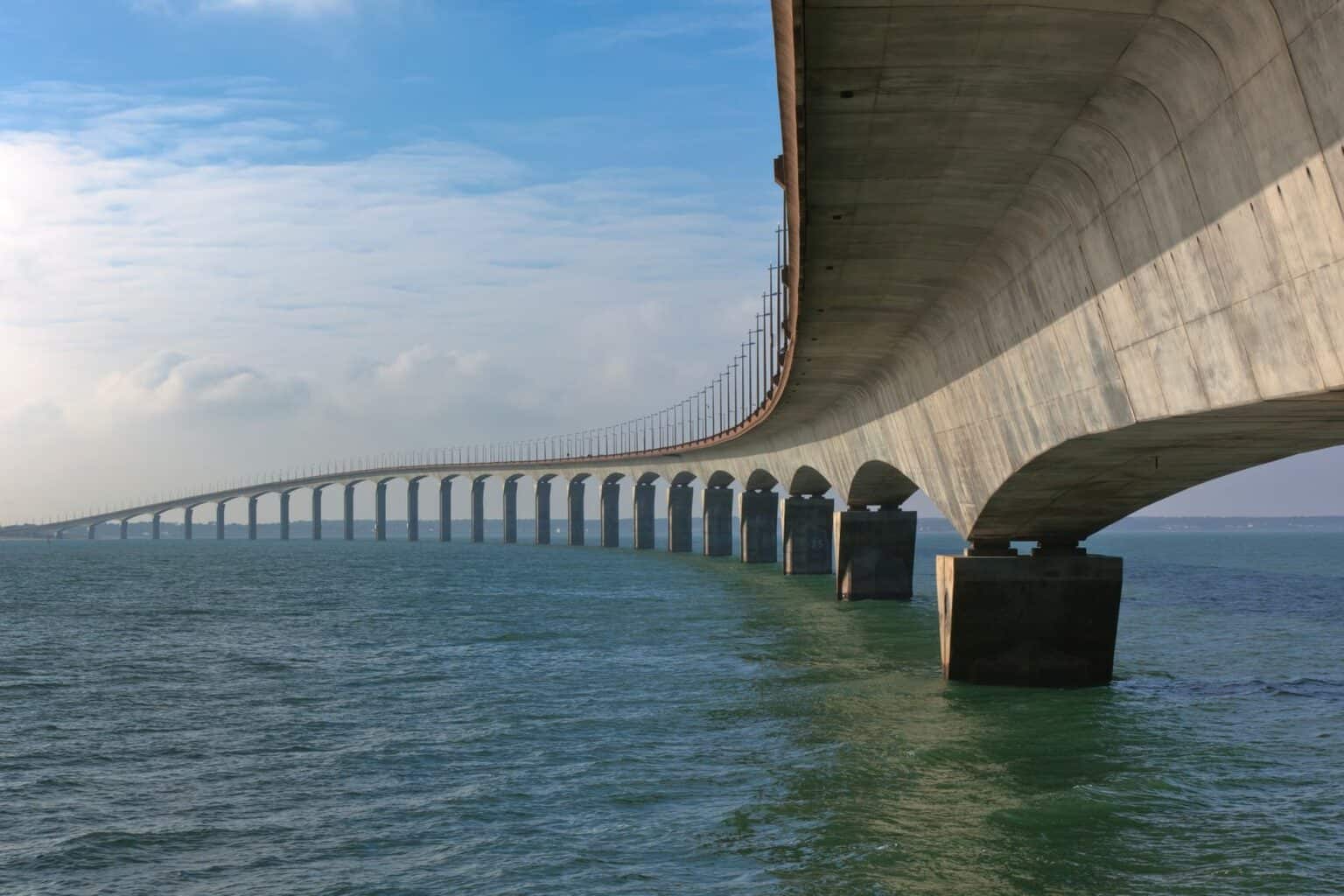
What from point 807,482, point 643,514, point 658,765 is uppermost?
point 807,482

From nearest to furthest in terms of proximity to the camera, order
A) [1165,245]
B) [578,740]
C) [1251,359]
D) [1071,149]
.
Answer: [1251,359], [1165,245], [1071,149], [578,740]

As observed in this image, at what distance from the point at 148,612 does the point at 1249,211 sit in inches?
2102

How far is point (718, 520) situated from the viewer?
107688 mm

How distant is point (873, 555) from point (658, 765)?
119ft

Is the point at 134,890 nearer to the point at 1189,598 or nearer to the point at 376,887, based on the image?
the point at 376,887

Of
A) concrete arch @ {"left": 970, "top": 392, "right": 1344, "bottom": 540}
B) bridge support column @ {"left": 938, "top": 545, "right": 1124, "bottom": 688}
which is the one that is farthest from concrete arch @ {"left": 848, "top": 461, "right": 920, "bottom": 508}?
bridge support column @ {"left": 938, "top": 545, "right": 1124, "bottom": 688}

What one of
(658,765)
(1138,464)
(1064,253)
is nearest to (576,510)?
(1138,464)

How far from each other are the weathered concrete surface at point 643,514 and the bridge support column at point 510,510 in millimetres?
40072

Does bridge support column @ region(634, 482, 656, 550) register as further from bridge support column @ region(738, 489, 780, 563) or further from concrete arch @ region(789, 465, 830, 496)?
concrete arch @ region(789, 465, 830, 496)

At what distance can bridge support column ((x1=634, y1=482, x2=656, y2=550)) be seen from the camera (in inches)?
5167

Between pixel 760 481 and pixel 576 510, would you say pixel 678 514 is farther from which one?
pixel 576 510

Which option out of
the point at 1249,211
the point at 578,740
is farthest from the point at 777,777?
the point at 1249,211

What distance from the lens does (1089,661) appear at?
1113 inches

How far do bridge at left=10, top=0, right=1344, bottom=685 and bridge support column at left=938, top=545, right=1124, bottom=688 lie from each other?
0.05 metres
